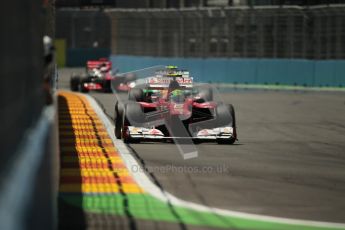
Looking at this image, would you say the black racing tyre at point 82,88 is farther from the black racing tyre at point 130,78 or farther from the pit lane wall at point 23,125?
the pit lane wall at point 23,125

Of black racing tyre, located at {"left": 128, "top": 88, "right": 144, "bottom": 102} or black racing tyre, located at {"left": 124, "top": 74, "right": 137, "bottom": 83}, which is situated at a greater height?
black racing tyre, located at {"left": 128, "top": 88, "right": 144, "bottom": 102}

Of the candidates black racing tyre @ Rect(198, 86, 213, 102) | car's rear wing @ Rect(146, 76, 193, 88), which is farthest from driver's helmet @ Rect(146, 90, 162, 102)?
black racing tyre @ Rect(198, 86, 213, 102)

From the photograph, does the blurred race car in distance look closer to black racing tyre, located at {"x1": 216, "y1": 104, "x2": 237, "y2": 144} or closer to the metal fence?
the metal fence

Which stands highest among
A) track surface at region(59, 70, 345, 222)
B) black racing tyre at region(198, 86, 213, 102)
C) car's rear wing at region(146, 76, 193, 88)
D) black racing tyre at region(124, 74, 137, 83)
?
car's rear wing at region(146, 76, 193, 88)

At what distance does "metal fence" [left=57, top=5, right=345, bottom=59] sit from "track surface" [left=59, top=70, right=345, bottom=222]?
19222 mm

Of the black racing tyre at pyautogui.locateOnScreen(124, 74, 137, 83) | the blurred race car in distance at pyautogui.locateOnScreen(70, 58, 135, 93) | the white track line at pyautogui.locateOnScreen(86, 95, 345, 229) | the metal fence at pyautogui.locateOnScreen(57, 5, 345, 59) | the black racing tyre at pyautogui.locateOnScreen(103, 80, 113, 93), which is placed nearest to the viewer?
the white track line at pyautogui.locateOnScreen(86, 95, 345, 229)

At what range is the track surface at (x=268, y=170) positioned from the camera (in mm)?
9164

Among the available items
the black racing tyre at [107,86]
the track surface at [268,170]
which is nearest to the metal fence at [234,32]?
the black racing tyre at [107,86]

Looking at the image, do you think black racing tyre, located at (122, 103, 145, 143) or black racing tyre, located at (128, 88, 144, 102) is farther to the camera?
black racing tyre, located at (128, 88, 144, 102)

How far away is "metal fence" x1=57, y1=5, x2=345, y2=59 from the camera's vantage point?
40500mm

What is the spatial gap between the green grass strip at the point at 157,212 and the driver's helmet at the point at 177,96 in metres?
6.77

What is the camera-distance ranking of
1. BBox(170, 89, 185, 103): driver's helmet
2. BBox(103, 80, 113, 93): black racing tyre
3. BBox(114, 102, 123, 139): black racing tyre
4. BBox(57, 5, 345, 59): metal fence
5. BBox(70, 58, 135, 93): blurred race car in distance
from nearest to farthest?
BBox(114, 102, 123, 139): black racing tyre
BBox(170, 89, 185, 103): driver's helmet
BBox(70, 58, 135, 93): blurred race car in distance
BBox(103, 80, 113, 93): black racing tyre
BBox(57, 5, 345, 59): metal fence

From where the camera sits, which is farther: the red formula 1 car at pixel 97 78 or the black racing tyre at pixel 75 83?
the black racing tyre at pixel 75 83

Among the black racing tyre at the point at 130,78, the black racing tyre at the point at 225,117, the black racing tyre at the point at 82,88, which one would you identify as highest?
the black racing tyre at the point at 225,117
